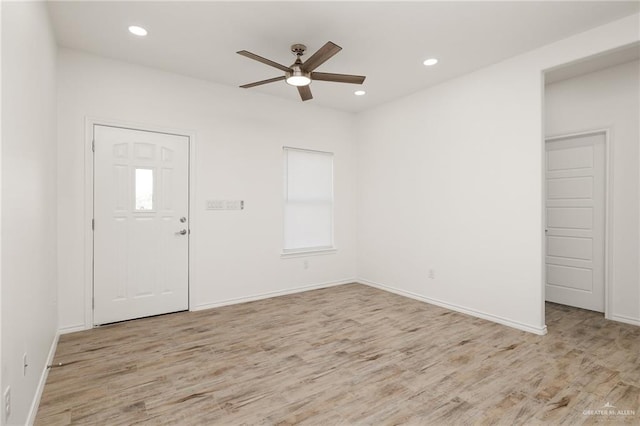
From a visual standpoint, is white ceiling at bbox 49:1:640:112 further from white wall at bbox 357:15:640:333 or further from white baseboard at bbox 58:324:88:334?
white baseboard at bbox 58:324:88:334

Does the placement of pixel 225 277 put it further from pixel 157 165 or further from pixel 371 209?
pixel 371 209

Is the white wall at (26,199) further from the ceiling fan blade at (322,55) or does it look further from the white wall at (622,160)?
the white wall at (622,160)

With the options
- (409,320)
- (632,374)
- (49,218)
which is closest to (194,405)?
(49,218)

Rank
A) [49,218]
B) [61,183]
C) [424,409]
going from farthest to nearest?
[61,183], [49,218], [424,409]

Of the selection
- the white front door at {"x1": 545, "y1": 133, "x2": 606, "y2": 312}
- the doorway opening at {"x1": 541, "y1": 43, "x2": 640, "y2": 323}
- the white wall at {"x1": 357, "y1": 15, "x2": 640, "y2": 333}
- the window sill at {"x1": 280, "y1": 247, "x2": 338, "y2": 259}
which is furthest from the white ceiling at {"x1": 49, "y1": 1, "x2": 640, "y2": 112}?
the window sill at {"x1": 280, "y1": 247, "x2": 338, "y2": 259}

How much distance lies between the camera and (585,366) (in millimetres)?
2611

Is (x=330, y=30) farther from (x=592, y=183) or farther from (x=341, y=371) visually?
(x=592, y=183)

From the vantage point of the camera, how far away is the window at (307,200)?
4.95m

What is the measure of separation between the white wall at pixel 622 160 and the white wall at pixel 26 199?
5.27 meters

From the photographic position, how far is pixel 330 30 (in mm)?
2957

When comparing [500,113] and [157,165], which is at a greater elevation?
[500,113]

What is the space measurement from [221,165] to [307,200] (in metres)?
1.47

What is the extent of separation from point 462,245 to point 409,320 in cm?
116

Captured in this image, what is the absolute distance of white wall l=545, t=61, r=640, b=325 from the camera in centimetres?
355
